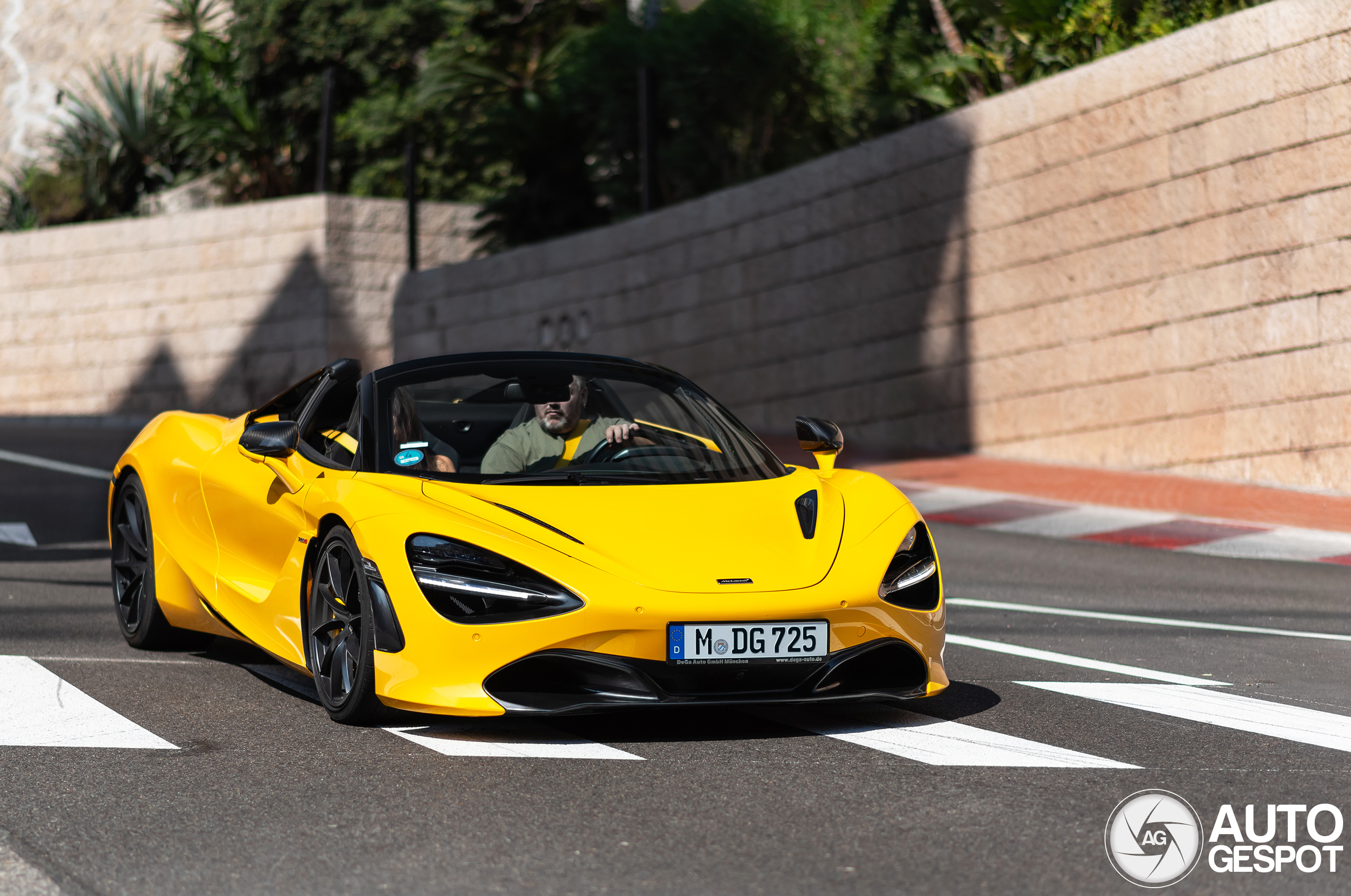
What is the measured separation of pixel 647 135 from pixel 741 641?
18676 millimetres

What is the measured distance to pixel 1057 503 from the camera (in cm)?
1426

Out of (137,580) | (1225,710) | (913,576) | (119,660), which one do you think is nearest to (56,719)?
(119,660)

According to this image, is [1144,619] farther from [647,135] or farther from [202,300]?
[202,300]

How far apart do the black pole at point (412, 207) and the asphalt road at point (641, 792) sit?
22.0 meters

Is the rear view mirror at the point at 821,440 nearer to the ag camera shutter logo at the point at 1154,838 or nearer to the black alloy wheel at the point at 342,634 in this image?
the black alloy wheel at the point at 342,634

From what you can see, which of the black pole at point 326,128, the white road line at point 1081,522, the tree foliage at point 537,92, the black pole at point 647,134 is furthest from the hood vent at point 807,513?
the black pole at point 326,128

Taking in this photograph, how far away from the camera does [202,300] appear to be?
30531 millimetres

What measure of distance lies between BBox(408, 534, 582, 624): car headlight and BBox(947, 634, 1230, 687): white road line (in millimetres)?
2768

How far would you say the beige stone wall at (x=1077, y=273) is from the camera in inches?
571

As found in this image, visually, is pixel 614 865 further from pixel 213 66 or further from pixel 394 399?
pixel 213 66

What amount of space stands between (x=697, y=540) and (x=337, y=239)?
81.9ft

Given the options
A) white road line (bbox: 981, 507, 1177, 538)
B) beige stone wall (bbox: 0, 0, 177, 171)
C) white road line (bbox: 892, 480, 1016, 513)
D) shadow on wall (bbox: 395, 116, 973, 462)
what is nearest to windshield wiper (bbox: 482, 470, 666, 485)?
white road line (bbox: 981, 507, 1177, 538)

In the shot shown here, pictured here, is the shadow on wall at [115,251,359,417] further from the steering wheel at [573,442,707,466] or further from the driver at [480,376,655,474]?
the steering wheel at [573,442,707,466]

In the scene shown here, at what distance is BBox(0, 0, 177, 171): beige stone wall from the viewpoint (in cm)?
4441
